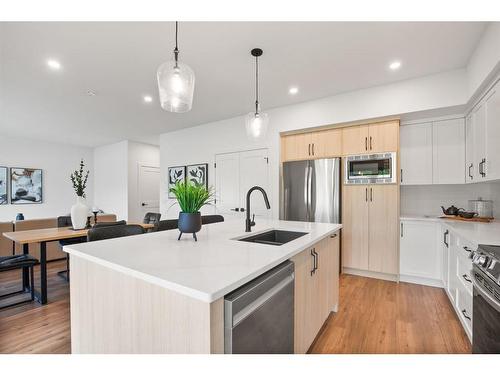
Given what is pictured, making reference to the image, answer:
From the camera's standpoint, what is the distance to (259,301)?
1.00 metres

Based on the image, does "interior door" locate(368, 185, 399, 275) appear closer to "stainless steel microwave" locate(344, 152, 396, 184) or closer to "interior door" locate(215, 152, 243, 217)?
"stainless steel microwave" locate(344, 152, 396, 184)

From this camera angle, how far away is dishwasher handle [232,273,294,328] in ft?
2.89

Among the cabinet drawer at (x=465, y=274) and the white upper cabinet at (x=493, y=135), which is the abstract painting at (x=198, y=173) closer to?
the cabinet drawer at (x=465, y=274)

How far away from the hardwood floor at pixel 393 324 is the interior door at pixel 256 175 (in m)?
1.79

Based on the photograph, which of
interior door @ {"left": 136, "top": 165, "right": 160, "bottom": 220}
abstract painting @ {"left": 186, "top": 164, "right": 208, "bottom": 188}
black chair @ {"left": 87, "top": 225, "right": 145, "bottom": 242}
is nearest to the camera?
black chair @ {"left": 87, "top": 225, "right": 145, "bottom": 242}

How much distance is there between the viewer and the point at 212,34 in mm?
2047

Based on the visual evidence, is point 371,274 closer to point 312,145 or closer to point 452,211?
point 452,211

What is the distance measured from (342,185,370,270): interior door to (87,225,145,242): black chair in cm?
264

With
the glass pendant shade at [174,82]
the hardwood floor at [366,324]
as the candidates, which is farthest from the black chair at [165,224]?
the glass pendant shade at [174,82]

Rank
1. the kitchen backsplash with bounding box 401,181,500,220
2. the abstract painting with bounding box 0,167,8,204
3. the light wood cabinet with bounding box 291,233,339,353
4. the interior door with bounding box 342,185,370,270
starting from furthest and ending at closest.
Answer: the abstract painting with bounding box 0,167,8,204 < the interior door with bounding box 342,185,370,270 < the kitchen backsplash with bounding box 401,181,500,220 < the light wood cabinet with bounding box 291,233,339,353

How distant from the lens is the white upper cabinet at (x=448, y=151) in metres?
2.93

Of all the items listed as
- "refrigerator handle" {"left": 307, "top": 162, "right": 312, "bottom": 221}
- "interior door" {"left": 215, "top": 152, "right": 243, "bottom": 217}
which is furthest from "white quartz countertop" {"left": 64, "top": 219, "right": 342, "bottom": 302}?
"interior door" {"left": 215, "top": 152, "right": 243, "bottom": 217}
